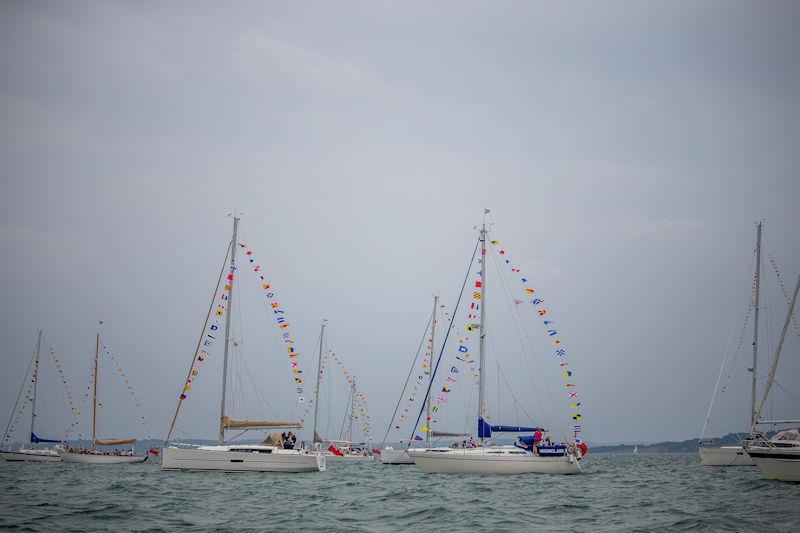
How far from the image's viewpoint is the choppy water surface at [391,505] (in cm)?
2241

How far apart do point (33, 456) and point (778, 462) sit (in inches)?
2461

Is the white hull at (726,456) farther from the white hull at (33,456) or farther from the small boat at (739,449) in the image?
the white hull at (33,456)

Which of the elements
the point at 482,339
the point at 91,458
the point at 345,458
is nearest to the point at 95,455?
the point at 91,458

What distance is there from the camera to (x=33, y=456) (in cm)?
6869

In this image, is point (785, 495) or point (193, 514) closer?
point (193, 514)

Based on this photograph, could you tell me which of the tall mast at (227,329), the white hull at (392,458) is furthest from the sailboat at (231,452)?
the white hull at (392,458)

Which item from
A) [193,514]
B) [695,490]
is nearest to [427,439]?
[695,490]

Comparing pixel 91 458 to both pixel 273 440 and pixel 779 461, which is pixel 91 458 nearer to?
pixel 273 440

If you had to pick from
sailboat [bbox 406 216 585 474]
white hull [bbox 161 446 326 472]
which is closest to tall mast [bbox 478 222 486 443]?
sailboat [bbox 406 216 585 474]

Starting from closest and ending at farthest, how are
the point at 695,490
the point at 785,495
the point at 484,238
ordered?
the point at 785,495 → the point at 695,490 → the point at 484,238

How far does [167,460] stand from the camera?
43.0m

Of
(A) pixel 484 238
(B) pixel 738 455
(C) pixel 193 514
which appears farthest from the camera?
(B) pixel 738 455

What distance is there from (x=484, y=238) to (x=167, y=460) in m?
23.9

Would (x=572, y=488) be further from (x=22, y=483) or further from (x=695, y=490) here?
(x=22, y=483)
